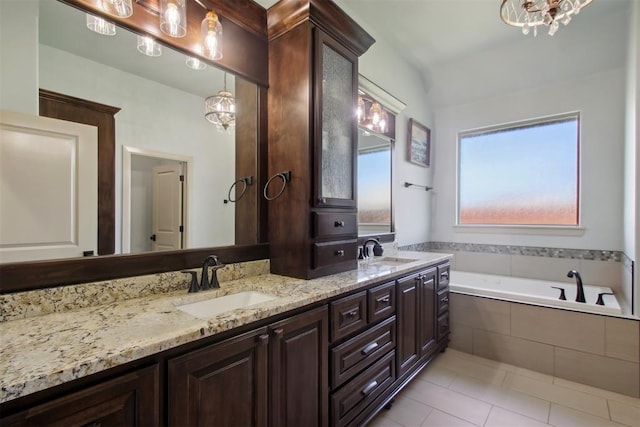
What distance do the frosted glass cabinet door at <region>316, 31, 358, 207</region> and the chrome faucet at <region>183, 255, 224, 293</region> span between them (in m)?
0.63

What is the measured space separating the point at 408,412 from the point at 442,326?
0.90m

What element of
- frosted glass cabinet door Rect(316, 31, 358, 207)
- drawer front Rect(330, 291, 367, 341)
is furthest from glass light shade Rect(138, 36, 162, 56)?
drawer front Rect(330, 291, 367, 341)

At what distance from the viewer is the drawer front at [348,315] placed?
4.78ft

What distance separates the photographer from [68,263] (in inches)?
45.1

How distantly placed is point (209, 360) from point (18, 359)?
460 mm

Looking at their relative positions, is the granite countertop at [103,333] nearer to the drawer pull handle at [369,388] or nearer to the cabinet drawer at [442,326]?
the drawer pull handle at [369,388]

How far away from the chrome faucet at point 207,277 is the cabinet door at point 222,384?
1.56ft

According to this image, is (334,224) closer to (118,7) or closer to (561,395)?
(118,7)

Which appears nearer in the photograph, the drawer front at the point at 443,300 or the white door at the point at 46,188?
the white door at the point at 46,188

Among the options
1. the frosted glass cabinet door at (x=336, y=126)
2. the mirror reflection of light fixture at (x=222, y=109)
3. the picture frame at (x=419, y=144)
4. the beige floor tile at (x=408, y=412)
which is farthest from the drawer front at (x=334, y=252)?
the picture frame at (x=419, y=144)

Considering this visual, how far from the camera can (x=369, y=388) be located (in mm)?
1666

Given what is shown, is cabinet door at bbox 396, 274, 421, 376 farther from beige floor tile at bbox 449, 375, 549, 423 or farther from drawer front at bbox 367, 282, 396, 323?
beige floor tile at bbox 449, 375, 549, 423

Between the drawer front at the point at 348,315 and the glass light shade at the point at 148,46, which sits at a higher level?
the glass light shade at the point at 148,46

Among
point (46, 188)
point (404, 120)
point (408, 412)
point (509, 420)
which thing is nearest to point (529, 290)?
point (509, 420)
